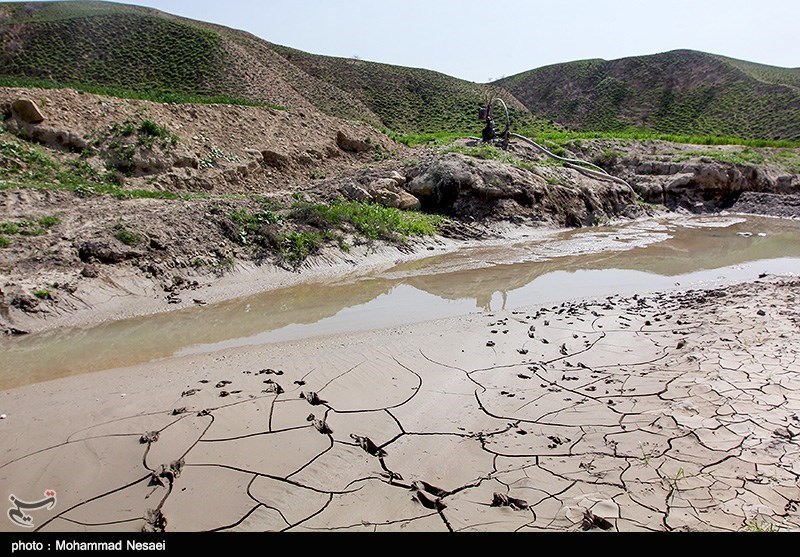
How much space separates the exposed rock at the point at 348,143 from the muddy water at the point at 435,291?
7903 millimetres

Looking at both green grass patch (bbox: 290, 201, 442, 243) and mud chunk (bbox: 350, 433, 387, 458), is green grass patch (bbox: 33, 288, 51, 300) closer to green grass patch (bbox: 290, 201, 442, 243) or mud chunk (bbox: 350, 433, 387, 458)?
green grass patch (bbox: 290, 201, 442, 243)

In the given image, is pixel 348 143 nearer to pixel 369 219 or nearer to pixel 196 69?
pixel 369 219

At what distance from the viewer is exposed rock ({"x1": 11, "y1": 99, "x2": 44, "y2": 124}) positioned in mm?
11950

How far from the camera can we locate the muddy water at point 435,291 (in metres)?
6.02

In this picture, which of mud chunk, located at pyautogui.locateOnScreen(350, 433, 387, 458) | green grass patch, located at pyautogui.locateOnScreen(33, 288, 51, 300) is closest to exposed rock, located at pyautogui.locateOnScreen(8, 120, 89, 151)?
green grass patch, located at pyautogui.locateOnScreen(33, 288, 51, 300)

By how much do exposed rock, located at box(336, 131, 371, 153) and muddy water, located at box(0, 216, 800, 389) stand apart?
25.9ft

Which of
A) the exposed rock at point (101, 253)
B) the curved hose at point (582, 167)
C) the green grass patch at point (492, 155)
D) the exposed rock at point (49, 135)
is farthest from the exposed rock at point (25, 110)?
the curved hose at point (582, 167)

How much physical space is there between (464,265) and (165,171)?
7.82 metres

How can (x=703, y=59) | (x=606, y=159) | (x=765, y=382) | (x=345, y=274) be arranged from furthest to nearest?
(x=703, y=59), (x=606, y=159), (x=345, y=274), (x=765, y=382)

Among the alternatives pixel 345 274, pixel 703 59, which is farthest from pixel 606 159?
pixel 703 59

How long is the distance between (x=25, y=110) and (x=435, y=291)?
10478mm

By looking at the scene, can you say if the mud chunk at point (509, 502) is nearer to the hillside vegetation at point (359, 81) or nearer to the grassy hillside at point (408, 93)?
the hillside vegetation at point (359, 81)
